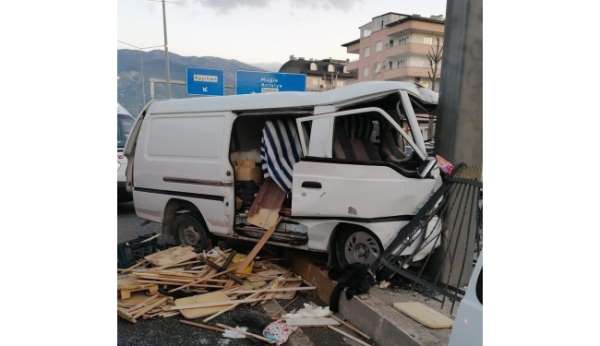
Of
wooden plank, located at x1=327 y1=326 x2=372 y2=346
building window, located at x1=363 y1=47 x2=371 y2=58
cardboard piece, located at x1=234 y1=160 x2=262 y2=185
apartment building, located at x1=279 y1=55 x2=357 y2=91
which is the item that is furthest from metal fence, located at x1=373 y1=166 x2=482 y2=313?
building window, located at x1=363 y1=47 x2=371 y2=58

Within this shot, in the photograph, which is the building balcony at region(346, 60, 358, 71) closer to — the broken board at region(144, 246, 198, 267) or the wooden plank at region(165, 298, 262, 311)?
the broken board at region(144, 246, 198, 267)

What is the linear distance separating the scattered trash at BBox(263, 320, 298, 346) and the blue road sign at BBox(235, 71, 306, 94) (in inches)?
571

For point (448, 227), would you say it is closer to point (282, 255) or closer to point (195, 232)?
point (282, 255)

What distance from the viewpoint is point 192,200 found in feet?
18.7

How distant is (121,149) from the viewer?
348 inches

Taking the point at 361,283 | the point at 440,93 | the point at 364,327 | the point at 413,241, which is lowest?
the point at 364,327

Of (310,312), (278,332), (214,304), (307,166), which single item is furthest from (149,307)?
(307,166)

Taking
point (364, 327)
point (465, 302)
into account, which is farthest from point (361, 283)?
point (465, 302)

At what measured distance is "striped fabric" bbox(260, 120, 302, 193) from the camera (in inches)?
201

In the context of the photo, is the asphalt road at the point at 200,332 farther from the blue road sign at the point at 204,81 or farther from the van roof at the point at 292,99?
the blue road sign at the point at 204,81

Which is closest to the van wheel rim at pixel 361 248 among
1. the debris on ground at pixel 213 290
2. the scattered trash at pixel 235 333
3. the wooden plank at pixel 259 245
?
the debris on ground at pixel 213 290

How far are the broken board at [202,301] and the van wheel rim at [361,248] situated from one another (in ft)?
4.42

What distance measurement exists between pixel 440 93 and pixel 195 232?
3636 millimetres

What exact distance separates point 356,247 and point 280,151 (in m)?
1.47
